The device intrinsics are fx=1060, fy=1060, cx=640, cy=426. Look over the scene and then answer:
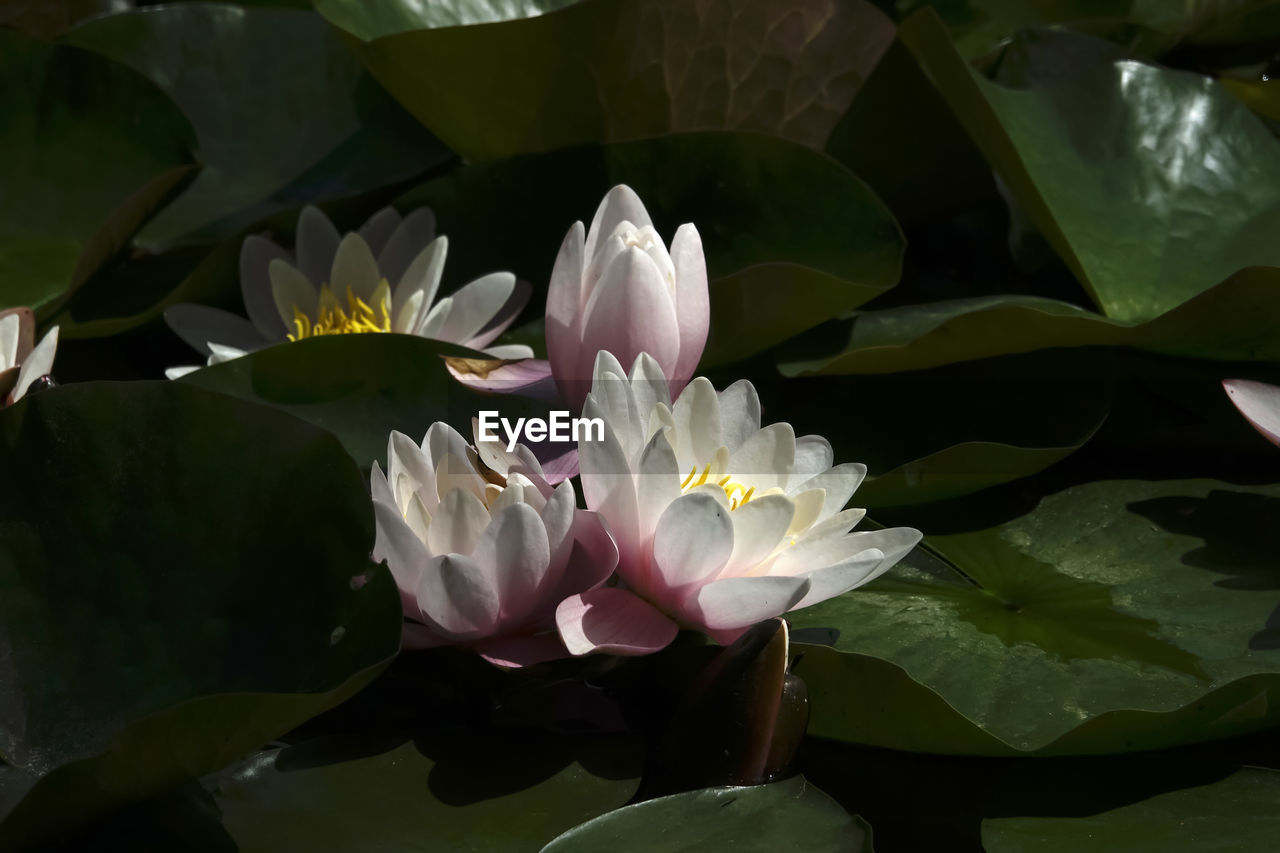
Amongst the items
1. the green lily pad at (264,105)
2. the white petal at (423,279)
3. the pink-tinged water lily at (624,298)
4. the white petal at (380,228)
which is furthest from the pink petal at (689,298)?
the green lily pad at (264,105)

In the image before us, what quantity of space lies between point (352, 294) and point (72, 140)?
1.67 ft

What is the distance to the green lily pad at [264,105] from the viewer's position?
138 centimetres

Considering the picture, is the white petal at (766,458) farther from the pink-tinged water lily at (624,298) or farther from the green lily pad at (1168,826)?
the green lily pad at (1168,826)

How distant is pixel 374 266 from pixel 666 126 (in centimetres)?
38

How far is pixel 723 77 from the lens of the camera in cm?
122

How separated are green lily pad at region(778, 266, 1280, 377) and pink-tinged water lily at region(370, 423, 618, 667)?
351 millimetres

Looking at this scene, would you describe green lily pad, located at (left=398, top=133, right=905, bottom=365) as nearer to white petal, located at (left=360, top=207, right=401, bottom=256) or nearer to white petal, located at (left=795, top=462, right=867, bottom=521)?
white petal, located at (left=360, top=207, right=401, bottom=256)

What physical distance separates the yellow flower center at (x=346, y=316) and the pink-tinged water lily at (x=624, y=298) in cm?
33

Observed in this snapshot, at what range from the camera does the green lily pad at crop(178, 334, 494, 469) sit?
2.84 feet

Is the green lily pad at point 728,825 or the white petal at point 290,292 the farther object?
the white petal at point 290,292

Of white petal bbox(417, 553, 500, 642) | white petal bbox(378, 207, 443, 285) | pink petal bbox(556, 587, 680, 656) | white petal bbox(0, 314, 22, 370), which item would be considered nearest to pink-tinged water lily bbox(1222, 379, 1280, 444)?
pink petal bbox(556, 587, 680, 656)

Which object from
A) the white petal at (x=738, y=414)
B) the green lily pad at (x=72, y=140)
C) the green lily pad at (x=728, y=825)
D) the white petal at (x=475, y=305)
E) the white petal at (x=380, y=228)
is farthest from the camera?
→ the green lily pad at (x=72, y=140)

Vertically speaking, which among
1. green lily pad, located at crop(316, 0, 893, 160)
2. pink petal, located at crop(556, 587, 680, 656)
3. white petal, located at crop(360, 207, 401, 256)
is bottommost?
pink petal, located at crop(556, 587, 680, 656)

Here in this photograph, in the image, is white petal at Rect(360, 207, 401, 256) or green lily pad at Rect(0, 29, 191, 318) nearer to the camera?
white petal at Rect(360, 207, 401, 256)
